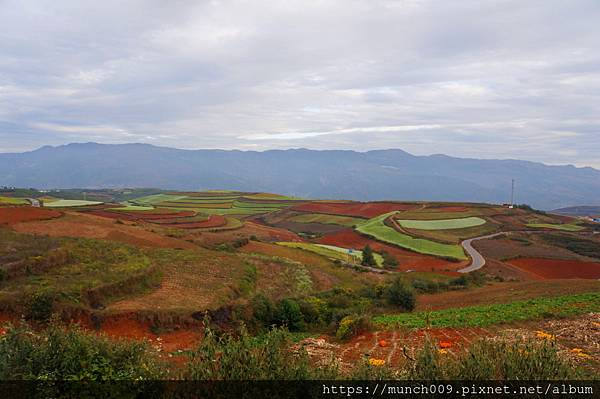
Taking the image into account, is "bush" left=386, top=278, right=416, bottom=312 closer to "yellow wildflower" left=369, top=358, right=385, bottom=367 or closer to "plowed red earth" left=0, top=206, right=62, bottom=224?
"yellow wildflower" left=369, top=358, right=385, bottom=367

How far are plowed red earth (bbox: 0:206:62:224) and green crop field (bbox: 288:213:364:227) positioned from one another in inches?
2560

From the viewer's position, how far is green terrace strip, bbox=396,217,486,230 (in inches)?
3354

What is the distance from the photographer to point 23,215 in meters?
45.4

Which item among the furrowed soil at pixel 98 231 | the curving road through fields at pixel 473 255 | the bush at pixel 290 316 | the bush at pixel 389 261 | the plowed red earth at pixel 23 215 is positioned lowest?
the bush at pixel 389 261

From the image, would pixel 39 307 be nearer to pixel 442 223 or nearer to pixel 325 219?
pixel 442 223

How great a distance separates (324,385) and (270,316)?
46.0ft

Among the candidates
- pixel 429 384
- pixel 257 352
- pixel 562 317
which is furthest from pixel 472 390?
pixel 562 317

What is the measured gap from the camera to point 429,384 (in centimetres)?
705

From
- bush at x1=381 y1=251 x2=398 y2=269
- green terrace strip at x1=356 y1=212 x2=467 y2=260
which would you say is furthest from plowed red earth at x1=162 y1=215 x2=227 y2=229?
bush at x1=381 y1=251 x2=398 y2=269

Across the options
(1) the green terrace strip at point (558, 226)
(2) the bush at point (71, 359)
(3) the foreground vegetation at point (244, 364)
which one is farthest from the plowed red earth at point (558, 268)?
(2) the bush at point (71, 359)

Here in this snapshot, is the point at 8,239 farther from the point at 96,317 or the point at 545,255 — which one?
the point at 545,255

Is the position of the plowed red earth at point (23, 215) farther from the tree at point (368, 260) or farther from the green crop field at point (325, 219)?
the green crop field at point (325, 219)

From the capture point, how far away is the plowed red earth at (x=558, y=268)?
176ft

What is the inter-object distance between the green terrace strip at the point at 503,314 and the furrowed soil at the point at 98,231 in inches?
1118
